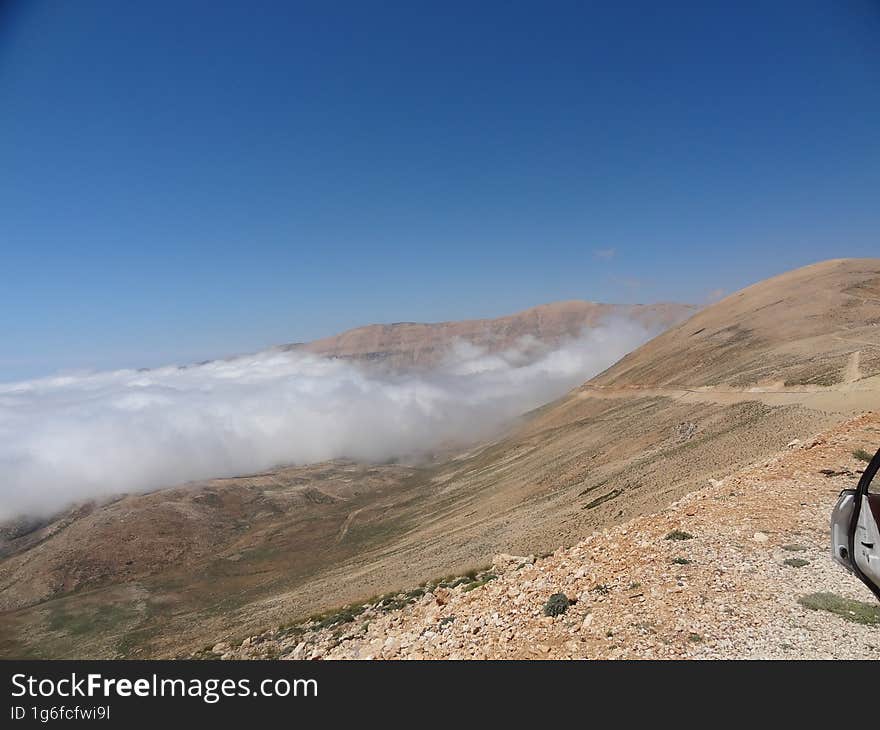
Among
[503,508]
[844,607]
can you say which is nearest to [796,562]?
[844,607]

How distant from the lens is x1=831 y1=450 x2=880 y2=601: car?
3.99 metres

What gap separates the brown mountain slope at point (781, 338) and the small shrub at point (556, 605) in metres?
33.9

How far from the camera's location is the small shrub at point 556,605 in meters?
11.1

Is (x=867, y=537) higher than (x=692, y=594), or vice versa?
(x=867, y=537)

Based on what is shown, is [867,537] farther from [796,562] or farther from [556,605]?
[796,562]

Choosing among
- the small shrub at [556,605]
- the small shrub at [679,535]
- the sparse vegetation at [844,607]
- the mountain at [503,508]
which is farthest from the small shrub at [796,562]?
the small shrub at [556,605]

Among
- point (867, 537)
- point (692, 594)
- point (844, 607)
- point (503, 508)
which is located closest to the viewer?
point (867, 537)

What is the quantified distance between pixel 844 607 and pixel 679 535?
4693mm

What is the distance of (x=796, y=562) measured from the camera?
432 inches

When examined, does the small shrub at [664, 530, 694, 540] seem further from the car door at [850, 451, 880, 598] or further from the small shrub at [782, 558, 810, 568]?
the car door at [850, 451, 880, 598]

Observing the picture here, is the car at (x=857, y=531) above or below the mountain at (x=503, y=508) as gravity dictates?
above

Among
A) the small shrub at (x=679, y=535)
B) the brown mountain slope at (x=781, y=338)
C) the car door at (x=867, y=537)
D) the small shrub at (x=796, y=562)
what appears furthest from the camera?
the brown mountain slope at (x=781, y=338)

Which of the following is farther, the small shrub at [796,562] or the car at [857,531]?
the small shrub at [796,562]

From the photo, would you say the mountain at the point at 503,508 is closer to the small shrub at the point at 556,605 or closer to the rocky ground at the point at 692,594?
the rocky ground at the point at 692,594
